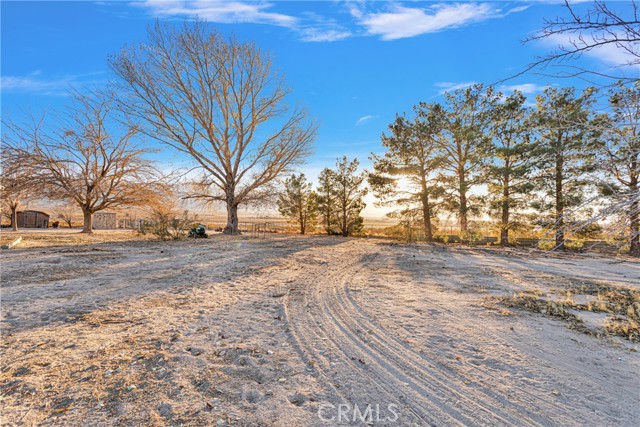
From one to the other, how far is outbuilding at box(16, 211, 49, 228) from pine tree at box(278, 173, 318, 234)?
26497 millimetres

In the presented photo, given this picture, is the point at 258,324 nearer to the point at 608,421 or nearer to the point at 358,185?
the point at 608,421

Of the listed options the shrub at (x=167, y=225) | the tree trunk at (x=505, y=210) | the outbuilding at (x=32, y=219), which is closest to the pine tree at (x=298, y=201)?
the shrub at (x=167, y=225)

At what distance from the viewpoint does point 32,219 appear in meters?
28.8

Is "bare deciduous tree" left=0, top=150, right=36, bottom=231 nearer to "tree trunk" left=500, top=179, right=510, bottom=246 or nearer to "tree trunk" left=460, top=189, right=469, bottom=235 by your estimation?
"tree trunk" left=460, top=189, right=469, bottom=235

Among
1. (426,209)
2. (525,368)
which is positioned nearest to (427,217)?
(426,209)

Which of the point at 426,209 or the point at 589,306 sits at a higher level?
the point at 426,209

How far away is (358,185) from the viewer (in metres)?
23.1

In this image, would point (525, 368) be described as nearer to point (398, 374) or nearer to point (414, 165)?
point (398, 374)

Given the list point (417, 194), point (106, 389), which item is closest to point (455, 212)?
point (417, 194)

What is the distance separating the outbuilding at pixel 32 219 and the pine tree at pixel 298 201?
26.5 m

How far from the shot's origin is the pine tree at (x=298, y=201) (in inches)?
966

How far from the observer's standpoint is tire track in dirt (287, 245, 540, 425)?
2.23 metres

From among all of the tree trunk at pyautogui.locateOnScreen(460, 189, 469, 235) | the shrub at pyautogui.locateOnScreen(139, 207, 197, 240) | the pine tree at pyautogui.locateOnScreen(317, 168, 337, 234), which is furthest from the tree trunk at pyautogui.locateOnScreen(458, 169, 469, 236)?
the shrub at pyautogui.locateOnScreen(139, 207, 197, 240)

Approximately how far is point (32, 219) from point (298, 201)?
2847cm
